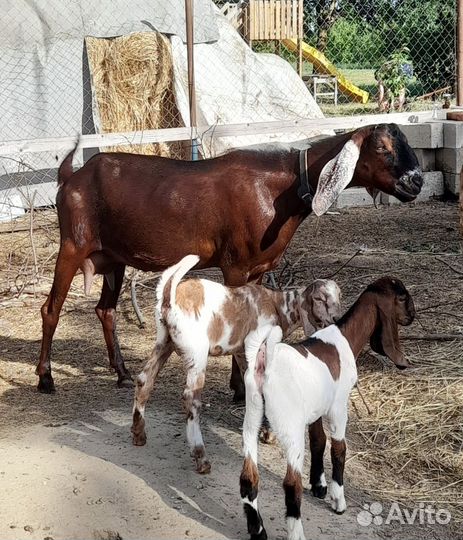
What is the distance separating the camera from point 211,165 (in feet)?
19.0

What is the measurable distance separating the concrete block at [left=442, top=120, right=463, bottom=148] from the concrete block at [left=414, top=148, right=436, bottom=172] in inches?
10.6

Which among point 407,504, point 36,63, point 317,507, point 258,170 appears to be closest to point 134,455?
point 317,507

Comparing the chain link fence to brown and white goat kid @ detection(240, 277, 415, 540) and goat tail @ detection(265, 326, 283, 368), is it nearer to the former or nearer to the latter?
brown and white goat kid @ detection(240, 277, 415, 540)

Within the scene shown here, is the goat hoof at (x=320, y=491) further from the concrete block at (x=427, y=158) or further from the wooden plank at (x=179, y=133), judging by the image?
the concrete block at (x=427, y=158)

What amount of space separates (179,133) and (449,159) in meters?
3.49

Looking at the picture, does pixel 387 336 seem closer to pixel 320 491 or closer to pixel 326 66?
pixel 320 491

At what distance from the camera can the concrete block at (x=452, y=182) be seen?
11.8 metres

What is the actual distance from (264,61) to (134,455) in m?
10.0

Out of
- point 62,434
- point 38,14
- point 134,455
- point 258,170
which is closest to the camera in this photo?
point 134,455

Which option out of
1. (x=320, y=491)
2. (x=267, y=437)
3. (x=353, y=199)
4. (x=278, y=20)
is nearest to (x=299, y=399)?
(x=320, y=491)

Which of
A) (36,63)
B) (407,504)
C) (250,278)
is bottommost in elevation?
(407,504)

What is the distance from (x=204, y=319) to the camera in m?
4.76

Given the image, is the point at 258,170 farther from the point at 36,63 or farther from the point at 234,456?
the point at 36,63

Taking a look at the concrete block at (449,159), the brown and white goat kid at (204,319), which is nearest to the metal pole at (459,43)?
the concrete block at (449,159)
